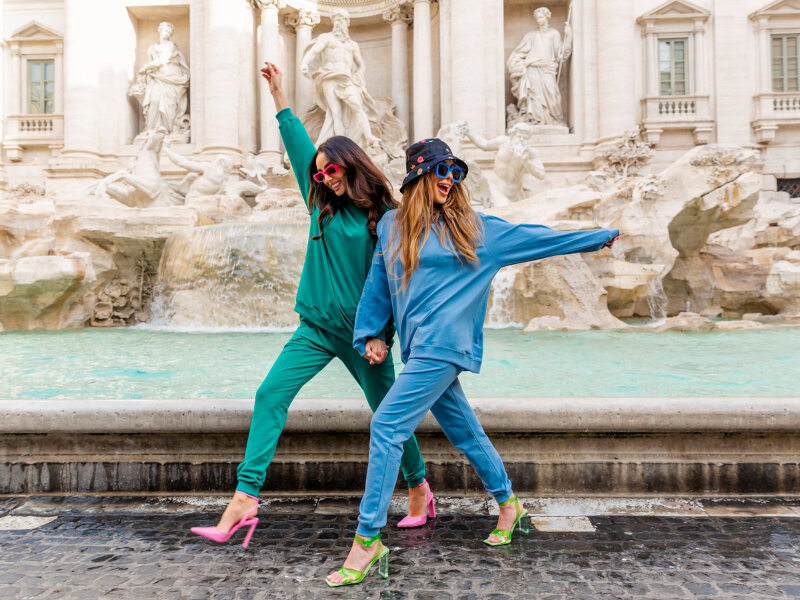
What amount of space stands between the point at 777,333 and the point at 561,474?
5.76 meters

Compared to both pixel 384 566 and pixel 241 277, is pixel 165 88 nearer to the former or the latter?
pixel 241 277

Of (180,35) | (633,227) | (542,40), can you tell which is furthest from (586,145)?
(180,35)

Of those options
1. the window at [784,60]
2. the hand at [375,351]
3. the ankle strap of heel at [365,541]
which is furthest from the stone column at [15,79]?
the window at [784,60]

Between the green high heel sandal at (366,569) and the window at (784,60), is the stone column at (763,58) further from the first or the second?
the green high heel sandal at (366,569)

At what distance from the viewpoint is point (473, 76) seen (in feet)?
51.2

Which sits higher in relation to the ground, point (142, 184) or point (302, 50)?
point (302, 50)

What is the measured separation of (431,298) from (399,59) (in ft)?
55.1

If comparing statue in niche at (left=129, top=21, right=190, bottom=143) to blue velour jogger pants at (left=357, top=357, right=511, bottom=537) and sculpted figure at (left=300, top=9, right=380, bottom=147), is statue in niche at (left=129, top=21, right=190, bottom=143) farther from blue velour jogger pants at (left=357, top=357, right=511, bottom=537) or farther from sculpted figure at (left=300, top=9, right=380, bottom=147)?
blue velour jogger pants at (left=357, top=357, right=511, bottom=537)

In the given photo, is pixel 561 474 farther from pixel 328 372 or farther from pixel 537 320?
pixel 537 320

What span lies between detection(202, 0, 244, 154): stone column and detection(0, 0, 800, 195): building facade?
0.03 m

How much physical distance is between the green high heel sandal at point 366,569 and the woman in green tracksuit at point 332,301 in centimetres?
34

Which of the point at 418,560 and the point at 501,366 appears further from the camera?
the point at 501,366

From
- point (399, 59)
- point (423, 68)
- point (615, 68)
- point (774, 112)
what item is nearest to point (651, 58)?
point (615, 68)

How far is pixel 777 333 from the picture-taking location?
6906mm
